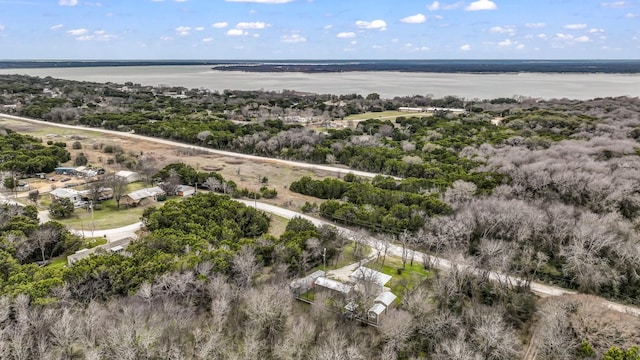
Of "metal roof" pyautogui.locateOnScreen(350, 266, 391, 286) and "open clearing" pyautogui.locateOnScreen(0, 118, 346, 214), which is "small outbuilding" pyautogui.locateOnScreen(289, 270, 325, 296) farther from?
"open clearing" pyautogui.locateOnScreen(0, 118, 346, 214)

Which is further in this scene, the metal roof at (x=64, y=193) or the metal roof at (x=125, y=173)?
the metal roof at (x=125, y=173)

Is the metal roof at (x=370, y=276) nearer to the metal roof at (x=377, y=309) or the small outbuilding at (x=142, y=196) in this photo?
the metal roof at (x=377, y=309)

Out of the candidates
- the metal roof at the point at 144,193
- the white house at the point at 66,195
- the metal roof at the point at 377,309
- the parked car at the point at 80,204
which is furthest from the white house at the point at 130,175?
the metal roof at the point at 377,309

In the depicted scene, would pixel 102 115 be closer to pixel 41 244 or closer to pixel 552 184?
pixel 41 244

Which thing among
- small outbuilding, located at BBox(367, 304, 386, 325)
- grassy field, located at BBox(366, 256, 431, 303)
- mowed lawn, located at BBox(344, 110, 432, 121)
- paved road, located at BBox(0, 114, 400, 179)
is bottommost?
grassy field, located at BBox(366, 256, 431, 303)

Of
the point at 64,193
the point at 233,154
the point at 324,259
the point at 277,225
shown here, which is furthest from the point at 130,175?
the point at 324,259

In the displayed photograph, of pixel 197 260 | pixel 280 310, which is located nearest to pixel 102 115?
pixel 197 260

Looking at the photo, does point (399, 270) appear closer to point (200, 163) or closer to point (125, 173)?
point (125, 173)

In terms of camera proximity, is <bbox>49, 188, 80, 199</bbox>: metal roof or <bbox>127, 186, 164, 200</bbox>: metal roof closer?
<bbox>49, 188, 80, 199</bbox>: metal roof

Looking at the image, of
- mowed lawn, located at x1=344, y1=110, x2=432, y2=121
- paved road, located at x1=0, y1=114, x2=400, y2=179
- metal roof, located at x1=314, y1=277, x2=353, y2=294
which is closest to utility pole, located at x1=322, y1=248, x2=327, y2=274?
metal roof, located at x1=314, y1=277, x2=353, y2=294
